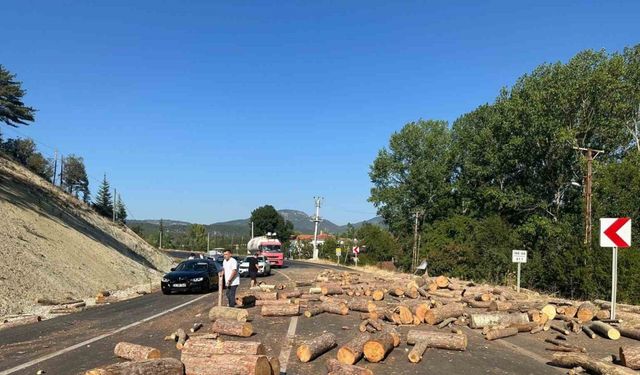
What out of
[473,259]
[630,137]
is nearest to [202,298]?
[473,259]

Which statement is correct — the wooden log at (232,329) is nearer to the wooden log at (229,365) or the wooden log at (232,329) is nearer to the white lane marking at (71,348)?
the white lane marking at (71,348)

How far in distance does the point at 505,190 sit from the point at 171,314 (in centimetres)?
3846

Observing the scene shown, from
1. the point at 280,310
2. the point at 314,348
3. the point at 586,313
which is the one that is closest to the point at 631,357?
the point at 314,348

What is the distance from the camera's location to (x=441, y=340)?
9773mm

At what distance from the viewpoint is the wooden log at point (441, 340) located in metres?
9.70

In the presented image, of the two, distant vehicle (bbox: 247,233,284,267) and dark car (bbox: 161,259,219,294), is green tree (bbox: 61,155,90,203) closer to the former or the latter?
distant vehicle (bbox: 247,233,284,267)

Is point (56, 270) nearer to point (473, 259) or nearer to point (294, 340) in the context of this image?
point (294, 340)

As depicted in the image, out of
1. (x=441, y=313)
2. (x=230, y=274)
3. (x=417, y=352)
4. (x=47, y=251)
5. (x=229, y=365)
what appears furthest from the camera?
(x=47, y=251)

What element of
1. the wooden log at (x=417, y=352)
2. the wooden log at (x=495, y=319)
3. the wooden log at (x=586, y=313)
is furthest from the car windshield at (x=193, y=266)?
the wooden log at (x=586, y=313)

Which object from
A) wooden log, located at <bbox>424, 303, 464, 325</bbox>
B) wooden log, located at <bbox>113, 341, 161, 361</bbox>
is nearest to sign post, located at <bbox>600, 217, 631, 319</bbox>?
wooden log, located at <bbox>424, 303, 464, 325</bbox>

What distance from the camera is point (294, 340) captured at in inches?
412

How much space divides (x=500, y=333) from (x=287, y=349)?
526cm

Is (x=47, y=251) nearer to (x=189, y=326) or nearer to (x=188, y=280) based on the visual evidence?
(x=188, y=280)

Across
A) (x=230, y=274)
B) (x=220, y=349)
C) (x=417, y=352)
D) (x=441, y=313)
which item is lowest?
(x=441, y=313)
